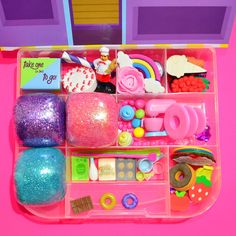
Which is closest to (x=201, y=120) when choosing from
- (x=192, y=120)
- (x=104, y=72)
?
(x=192, y=120)

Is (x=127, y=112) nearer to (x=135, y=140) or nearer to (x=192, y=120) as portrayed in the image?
(x=135, y=140)

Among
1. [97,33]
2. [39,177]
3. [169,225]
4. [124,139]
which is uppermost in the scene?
[97,33]

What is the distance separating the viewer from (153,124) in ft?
5.28

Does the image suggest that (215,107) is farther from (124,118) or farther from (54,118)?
(54,118)

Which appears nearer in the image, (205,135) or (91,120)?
(91,120)

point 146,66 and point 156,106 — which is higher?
point 146,66

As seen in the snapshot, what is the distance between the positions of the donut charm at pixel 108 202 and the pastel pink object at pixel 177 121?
1.00 ft

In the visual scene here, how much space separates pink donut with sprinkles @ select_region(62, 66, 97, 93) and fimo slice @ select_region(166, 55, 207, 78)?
0.92 feet

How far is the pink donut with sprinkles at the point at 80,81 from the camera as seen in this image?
1.64 m

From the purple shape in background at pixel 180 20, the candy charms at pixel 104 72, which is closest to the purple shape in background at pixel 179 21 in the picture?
the purple shape in background at pixel 180 20

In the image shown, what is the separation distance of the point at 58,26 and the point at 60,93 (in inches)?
9.9

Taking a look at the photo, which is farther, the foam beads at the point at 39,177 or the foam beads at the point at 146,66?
the foam beads at the point at 146,66

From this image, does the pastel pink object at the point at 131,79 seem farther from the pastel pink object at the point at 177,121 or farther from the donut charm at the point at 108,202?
the donut charm at the point at 108,202

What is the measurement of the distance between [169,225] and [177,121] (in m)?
0.38
